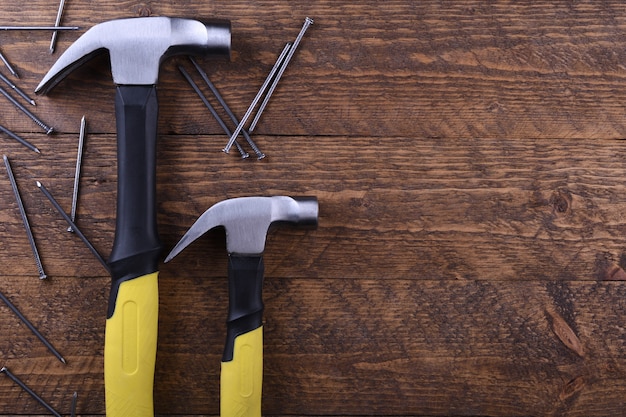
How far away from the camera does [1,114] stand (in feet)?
4.14

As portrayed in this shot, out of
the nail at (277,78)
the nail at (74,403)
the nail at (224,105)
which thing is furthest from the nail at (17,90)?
the nail at (74,403)

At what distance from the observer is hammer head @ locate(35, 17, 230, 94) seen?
116cm

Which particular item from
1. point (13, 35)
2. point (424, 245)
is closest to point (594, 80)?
point (424, 245)

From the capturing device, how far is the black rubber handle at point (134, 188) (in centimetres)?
115

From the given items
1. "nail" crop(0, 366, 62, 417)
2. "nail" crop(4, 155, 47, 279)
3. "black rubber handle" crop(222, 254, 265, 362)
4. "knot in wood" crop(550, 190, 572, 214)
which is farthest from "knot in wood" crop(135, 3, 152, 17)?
"knot in wood" crop(550, 190, 572, 214)

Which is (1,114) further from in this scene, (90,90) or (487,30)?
(487,30)

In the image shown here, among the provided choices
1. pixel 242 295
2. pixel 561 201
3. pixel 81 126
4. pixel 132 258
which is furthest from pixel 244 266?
pixel 561 201

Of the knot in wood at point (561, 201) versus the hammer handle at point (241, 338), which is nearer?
the hammer handle at point (241, 338)

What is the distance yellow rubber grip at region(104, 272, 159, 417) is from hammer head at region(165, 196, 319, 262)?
117mm

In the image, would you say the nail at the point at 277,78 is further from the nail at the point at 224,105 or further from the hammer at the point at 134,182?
the hammer at the point at 134,182

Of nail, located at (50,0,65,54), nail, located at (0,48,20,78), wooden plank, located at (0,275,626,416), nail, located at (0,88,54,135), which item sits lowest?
wooden plank, located at (0,275,626,416)

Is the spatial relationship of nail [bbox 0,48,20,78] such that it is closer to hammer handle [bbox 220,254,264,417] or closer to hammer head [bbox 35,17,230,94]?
hammer head [bbox 35,17,230,94]

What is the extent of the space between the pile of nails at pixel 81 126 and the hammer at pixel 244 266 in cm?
14

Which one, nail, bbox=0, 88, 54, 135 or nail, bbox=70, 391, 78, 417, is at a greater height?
nail, bbox=0, 88, 54, 135
